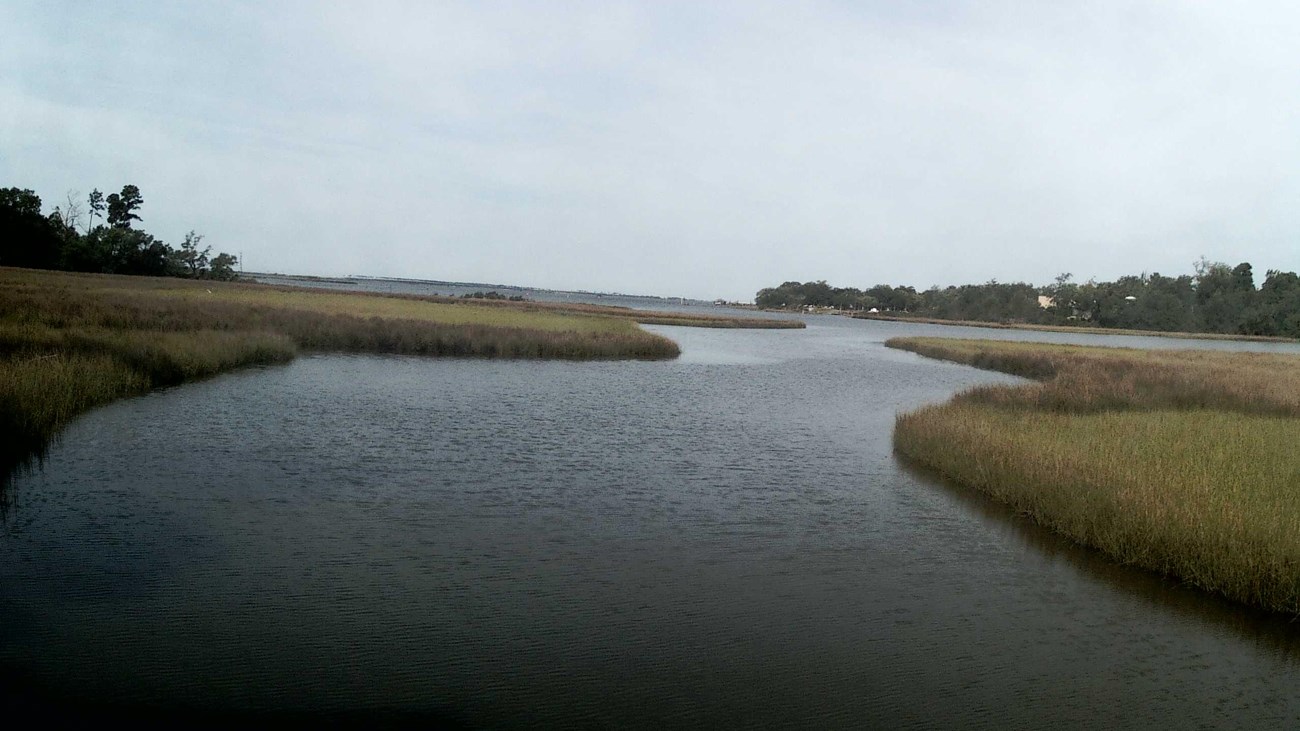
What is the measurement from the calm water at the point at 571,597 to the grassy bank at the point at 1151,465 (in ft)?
1.72

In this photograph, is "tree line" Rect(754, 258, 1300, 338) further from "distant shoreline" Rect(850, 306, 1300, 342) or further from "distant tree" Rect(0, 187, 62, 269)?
"distant tree" Rect(0, 187, 62, 269)

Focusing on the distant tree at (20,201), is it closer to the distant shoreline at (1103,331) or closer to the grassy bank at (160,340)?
the grassy bank at (160,340)

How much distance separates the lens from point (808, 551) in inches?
476

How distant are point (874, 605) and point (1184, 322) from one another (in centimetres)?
13766

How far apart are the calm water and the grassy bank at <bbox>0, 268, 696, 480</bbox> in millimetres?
1204

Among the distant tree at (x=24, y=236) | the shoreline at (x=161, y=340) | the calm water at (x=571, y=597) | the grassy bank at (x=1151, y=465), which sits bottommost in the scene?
the calm water at (x=571, y=597)

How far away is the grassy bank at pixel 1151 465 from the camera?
35.7 ft

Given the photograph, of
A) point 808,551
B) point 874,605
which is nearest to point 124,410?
point 808,551

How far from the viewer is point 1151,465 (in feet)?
49.7

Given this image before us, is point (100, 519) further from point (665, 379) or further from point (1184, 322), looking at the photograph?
point (1184, 322)

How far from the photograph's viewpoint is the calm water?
24.8 feet

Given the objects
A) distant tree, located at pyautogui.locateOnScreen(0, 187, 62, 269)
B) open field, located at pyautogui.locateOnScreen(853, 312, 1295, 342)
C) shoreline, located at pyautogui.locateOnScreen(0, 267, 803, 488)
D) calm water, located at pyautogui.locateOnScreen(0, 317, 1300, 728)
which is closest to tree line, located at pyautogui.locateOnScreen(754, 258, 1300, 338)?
open field, located at pyautogui.locateOnScreen(853, 312, 1295, 342)

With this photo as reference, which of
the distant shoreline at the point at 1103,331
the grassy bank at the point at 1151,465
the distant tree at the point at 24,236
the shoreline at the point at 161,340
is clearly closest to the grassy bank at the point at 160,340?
the shoreline at the point at 161,340

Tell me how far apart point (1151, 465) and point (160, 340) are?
2765 cm
